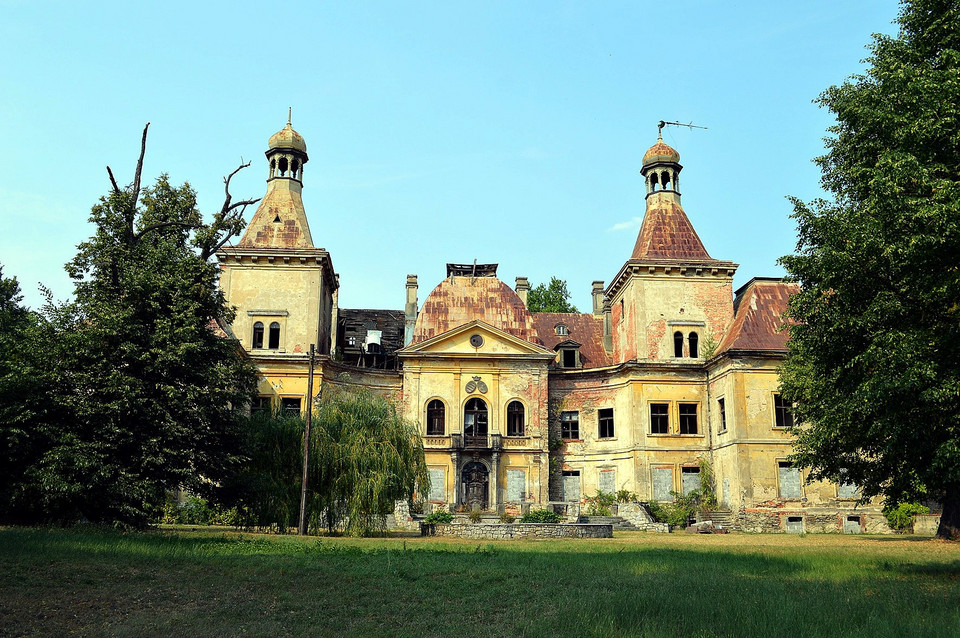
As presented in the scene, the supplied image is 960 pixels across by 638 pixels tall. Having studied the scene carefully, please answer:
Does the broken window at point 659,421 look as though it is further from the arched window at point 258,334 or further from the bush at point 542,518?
the arched window at point 258,334

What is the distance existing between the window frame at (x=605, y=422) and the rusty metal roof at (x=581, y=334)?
118 inches

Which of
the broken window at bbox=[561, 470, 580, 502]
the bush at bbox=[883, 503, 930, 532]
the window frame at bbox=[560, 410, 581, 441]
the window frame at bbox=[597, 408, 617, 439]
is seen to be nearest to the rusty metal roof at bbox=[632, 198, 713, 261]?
the window frame at bbox=[597, 408, 617, 439]

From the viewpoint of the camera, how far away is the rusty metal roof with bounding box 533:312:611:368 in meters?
46.7

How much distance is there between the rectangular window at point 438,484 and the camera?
41.2 m

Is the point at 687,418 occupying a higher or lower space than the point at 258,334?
lower

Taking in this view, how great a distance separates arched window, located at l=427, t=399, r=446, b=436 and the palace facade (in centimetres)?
11

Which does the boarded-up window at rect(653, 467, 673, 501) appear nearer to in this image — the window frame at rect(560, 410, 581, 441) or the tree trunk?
the window frame at rect(560, 410, 581, 441)

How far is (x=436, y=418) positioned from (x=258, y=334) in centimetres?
1023

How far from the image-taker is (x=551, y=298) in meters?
63.6

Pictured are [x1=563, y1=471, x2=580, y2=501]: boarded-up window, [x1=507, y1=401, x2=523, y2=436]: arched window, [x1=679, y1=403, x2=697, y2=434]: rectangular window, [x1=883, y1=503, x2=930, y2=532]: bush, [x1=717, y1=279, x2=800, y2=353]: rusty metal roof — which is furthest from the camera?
[x1=563, y1=471, x2=580, y2=501]: boarded-up window

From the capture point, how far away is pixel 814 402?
21.0 meters

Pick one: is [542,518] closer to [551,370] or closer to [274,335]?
[551,370]

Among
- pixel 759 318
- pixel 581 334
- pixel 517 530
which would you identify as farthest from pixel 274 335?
pixel 759 318

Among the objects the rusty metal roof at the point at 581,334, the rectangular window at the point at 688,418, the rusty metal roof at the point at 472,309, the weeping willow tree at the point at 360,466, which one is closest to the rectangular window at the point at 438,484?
the rusty metal roof at the point at 472,309
